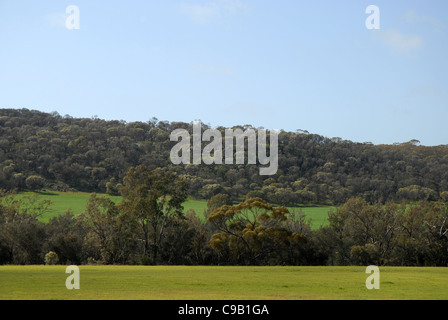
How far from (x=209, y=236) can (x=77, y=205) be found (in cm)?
4402

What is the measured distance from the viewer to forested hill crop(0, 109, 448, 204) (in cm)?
10519

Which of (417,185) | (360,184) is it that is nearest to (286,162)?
(360,184)

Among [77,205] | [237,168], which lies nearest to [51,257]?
[77,205]

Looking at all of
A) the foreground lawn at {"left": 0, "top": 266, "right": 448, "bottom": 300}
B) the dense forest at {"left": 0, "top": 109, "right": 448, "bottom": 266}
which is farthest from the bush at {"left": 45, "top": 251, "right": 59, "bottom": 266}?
the foreground lawn at {"left": 0, "top": 266, "right": 448, "bottom": 300}

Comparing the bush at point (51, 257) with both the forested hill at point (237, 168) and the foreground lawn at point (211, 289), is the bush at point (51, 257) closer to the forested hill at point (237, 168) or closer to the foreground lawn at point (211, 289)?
the foreground lawn at point (211, 289)

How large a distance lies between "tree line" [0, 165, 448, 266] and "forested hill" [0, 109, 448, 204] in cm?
4280

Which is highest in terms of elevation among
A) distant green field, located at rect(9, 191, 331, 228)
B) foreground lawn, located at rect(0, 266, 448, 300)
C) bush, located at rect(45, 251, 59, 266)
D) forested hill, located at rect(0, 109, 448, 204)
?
forested hill, located at rect(0, 109, 448, 204)

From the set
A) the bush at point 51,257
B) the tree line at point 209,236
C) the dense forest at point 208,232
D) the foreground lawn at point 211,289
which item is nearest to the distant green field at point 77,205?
the dense forest at point 208,232

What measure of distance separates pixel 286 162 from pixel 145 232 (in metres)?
67.5

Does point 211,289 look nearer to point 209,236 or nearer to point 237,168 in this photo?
point 209,236

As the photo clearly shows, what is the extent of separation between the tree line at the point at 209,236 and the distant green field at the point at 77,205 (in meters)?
22.8

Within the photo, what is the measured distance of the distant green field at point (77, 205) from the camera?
86875 mm

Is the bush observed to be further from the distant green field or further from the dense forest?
the distant green field
